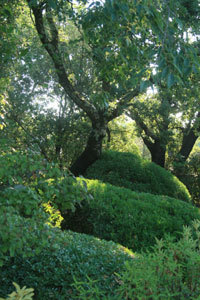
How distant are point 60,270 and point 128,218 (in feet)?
9.27

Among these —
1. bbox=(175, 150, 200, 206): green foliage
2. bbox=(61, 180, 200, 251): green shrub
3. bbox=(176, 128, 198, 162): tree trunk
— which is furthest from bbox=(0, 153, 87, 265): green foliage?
bbox=(176, 128, 198, 162): tree trunk

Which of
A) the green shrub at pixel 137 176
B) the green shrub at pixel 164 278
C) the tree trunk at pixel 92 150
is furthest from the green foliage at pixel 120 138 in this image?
the green shrub at pixel 164 278

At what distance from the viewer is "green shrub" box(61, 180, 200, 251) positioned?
6.12 metres

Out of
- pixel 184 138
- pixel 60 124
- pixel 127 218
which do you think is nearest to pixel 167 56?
pixel 127 218

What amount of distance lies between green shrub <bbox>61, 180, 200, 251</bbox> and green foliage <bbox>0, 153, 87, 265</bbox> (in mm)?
2973

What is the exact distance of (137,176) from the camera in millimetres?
10578

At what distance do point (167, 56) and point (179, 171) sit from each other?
12757 mm

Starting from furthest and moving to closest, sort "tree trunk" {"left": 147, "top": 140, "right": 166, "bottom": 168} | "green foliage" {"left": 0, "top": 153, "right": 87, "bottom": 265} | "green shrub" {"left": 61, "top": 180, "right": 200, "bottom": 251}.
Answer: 1. "tree trunk" {"left": 147, "top": 140, "right": 166, "bottom": 168}
2. "green shrub" {"left": 61, "top": 180, "right": 200, "bottom": 251}
3. "green foliage" {"left": 0, "top": 153, "right": 87, "bottom": 265}

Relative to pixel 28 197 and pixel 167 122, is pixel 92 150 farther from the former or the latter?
pixel 28 197

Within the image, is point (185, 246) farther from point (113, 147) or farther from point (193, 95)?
point (113, 147)

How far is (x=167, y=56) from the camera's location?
289 centimetres

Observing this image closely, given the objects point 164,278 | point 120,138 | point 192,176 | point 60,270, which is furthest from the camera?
point 120,138

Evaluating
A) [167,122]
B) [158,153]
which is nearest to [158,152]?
[158,153]

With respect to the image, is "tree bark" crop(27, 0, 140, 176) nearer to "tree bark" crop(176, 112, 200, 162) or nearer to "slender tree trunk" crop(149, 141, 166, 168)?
"slender tree trunk" crop(149, 141, 166, 168)
